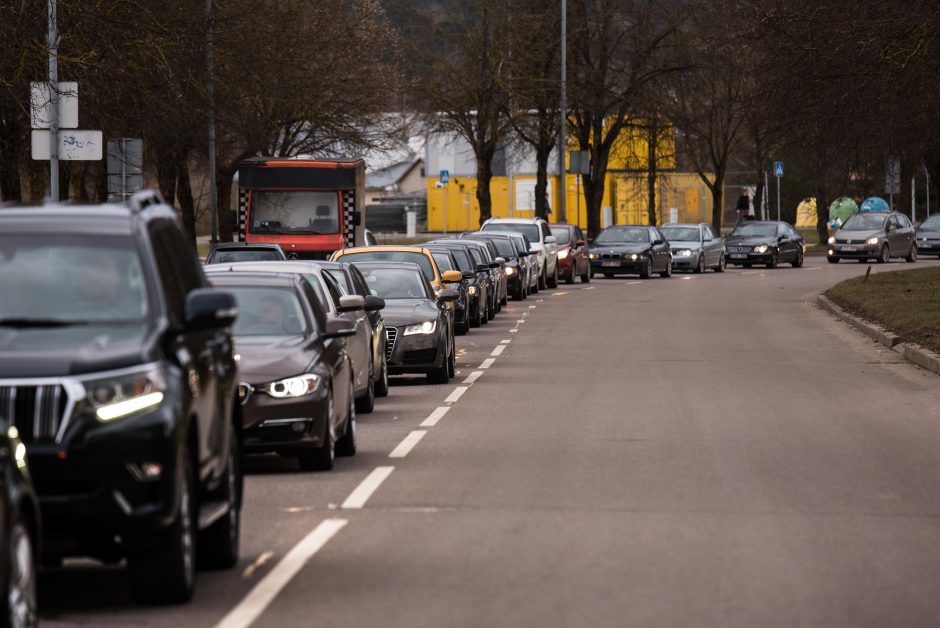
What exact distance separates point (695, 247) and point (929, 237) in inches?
506

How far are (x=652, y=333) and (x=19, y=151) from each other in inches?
460

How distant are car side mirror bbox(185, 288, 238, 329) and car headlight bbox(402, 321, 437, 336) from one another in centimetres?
1297

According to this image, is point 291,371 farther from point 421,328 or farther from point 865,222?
point 865,222

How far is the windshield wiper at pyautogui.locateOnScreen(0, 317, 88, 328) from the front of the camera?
788cm

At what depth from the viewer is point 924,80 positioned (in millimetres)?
26484

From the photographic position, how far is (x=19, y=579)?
6.27 m

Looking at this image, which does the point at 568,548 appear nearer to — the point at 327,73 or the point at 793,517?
the point at 793,517

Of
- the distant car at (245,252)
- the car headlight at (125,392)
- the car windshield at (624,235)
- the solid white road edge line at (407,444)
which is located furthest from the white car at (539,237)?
the car headlight at (125,392)

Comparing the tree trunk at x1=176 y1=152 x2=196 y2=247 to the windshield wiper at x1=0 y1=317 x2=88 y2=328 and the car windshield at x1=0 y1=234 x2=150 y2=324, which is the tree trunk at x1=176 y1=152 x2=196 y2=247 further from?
the windshield wiper at x1=0 y1=317 x2=88 y2=328

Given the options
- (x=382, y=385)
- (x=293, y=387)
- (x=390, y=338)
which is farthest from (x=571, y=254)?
(x=293, y=387)

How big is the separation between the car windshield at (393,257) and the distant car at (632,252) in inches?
1061

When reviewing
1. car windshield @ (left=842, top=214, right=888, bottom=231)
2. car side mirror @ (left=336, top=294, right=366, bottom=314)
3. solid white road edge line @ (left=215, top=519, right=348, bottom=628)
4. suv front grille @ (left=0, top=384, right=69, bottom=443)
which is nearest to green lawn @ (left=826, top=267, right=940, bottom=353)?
car side mirror @ (left=336, top=294, right=366, bottom=314)

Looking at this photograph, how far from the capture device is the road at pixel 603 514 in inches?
319

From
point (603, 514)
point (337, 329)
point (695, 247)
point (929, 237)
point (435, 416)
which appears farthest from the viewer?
point (929, 237)
